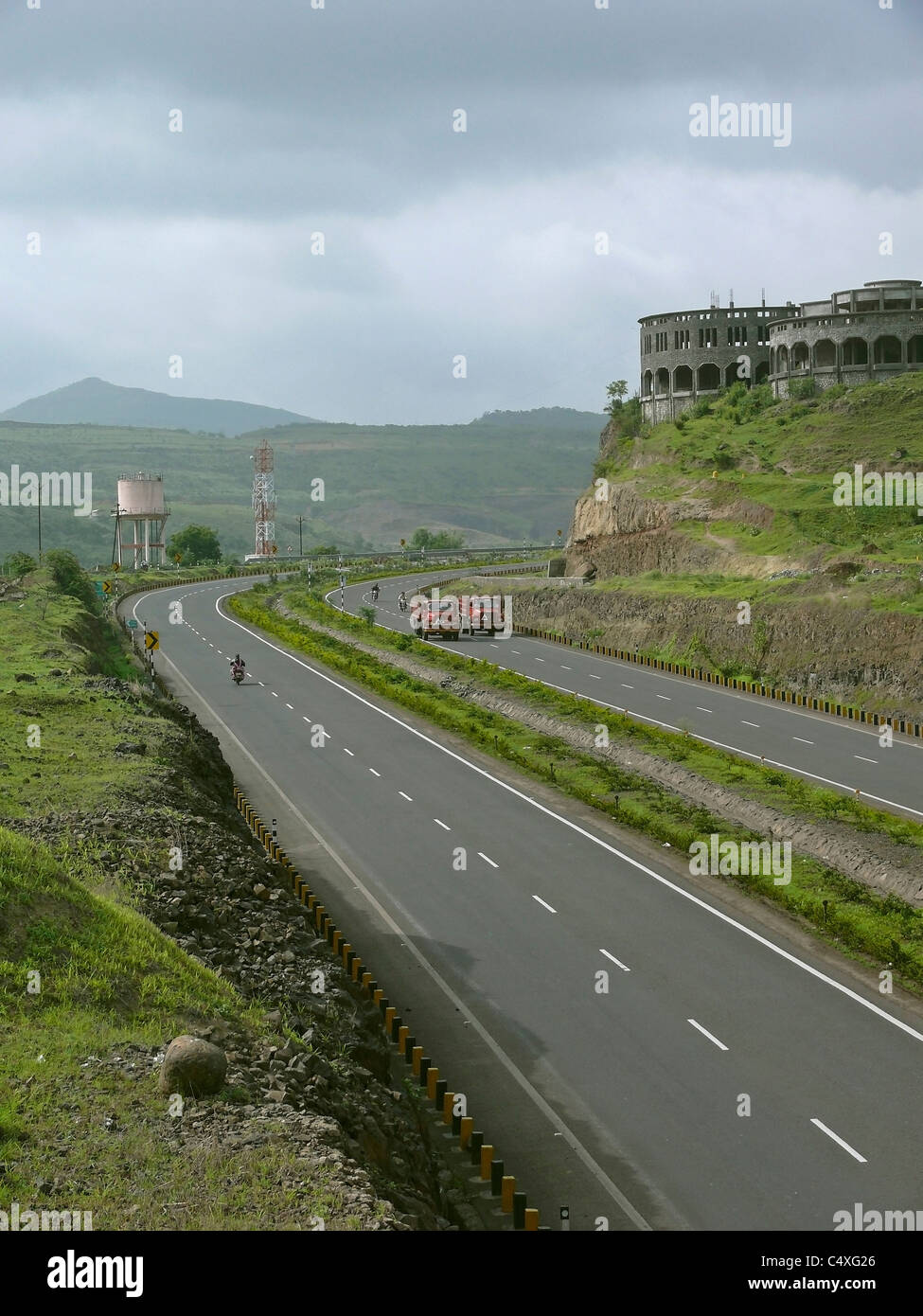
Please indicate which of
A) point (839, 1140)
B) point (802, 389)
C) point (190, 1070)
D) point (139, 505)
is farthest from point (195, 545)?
point (190, 1070)

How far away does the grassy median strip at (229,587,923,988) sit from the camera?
29219 mm

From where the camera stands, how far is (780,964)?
28.3 metres

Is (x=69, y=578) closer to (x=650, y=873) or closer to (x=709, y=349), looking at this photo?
(x=709, y=349)

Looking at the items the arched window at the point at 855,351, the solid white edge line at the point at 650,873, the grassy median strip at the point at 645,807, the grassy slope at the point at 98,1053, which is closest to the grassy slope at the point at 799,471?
the arched window at the point at 855,351

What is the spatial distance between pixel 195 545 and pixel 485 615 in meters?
98.0

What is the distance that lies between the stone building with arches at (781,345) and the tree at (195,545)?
7374 cm

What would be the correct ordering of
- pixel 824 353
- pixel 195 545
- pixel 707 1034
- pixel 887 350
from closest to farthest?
pixel 707 1034
pixel 887 350
pixel 824 353
pixel 195 545

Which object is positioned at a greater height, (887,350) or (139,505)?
(887,350)

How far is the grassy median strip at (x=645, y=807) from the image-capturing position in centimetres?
2922

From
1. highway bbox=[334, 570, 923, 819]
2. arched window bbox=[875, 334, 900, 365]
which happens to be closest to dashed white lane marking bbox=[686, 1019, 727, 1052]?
highway bbox=[334, 570, 923, 819]

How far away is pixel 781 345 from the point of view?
113 m

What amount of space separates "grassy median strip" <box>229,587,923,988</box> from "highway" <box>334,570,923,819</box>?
3.64 m

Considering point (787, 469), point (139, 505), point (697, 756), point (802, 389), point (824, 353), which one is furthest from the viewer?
point (139, 505)
